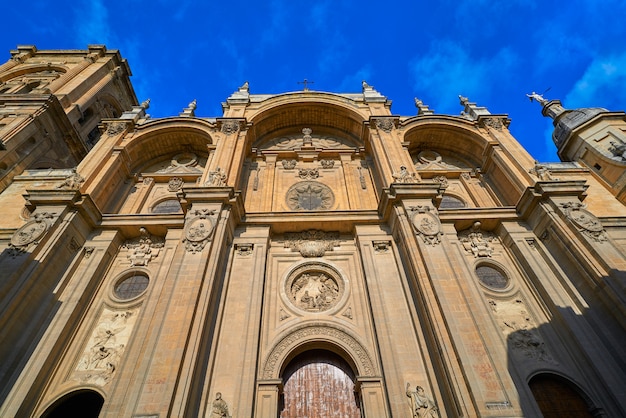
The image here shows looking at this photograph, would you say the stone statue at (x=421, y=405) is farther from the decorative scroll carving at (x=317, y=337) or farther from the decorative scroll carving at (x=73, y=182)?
the decorative scroll carving at (x=73, y=182)

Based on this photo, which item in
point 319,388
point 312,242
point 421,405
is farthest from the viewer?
point 312,242

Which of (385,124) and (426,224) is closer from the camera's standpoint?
(426,224)

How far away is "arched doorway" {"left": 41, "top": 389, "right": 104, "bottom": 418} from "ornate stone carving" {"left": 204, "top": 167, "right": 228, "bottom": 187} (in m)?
7.65

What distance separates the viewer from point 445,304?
9430 mm

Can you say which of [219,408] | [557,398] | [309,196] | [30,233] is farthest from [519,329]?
[30,233]

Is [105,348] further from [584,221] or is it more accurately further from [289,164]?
[584,221]

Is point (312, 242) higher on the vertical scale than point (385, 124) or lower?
lower

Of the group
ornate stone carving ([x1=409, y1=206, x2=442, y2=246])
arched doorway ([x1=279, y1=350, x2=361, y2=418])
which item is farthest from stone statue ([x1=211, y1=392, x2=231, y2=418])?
ornate stone carving ([x1=409, y1=206, x2=442, y2=246])

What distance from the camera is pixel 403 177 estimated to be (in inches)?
Result: 538

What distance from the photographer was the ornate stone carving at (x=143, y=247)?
12977 millimetres

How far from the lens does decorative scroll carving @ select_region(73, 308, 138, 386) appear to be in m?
9.85

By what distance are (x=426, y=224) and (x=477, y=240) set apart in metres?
3.42

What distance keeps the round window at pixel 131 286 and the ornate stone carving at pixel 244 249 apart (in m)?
3.53

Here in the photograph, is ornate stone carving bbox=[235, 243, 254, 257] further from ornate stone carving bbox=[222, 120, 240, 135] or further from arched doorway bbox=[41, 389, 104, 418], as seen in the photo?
ornate stone carving bbox=[222, 120, 240, 135]
